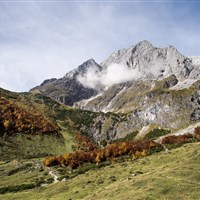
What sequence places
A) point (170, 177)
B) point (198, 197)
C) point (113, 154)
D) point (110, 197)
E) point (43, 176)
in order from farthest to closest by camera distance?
point (113, 154)
point (43, 176)
point (170, 177)
point (110, 197)
point (198, 197)

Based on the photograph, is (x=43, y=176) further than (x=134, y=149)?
No

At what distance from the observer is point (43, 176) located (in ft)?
420

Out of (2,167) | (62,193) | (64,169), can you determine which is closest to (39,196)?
(62,193)

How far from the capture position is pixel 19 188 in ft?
348

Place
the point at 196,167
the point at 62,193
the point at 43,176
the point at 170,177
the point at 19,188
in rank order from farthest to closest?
1. the point at 43,176
2. the point at 19,188
3. the point at 62,193
4. the point at 196,167
5. the point at 170,177

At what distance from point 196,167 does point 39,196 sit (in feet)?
139

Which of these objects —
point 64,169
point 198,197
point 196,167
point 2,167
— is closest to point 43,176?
point 64,169

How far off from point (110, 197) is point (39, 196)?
111 feet

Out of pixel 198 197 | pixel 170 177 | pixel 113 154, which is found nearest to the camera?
pixel 198 197

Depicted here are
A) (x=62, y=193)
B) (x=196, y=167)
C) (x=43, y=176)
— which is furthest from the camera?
(x=43, y=176)

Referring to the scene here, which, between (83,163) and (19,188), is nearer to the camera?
(19,188)

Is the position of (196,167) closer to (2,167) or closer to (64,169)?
(64,169)

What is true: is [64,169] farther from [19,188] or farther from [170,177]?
[170,177]

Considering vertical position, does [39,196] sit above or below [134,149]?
below
